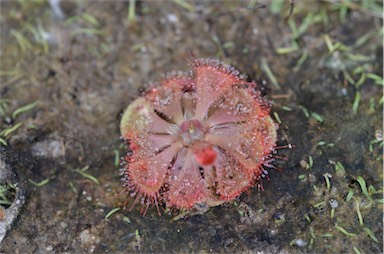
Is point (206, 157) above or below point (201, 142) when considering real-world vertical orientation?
above

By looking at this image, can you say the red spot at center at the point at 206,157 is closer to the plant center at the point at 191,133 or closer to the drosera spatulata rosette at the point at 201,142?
the drosera spatulata rosette at the point at 201,142

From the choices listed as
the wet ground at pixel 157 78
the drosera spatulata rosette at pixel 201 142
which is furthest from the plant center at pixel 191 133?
the wet ground at pixel 157 78

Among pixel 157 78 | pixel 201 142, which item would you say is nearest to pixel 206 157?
pixel 201 142

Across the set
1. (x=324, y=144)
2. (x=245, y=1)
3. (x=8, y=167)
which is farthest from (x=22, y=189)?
(x=245, y=1)

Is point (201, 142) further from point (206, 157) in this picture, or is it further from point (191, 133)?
point (206, 157)

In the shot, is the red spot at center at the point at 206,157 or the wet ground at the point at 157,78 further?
the wet ground at the point at 157,78

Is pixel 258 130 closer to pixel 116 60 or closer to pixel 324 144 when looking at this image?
pixel 324 144
